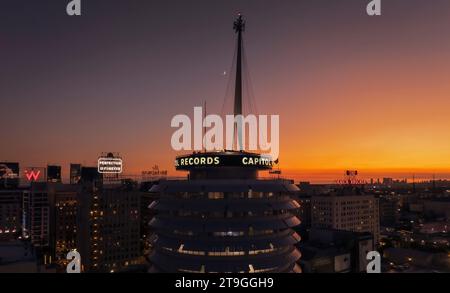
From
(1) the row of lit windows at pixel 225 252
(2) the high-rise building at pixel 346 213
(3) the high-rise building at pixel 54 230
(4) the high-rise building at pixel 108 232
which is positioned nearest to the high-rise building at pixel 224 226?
(1) the row of lit windows at pixel 225 252

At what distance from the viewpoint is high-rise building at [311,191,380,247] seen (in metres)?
181

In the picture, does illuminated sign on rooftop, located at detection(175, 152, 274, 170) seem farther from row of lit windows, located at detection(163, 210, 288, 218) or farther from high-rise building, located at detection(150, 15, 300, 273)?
row of lit windows, located at detection(163, 210, 288, 218)

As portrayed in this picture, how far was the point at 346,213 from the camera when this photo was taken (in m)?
Result: 184

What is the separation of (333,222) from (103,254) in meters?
110

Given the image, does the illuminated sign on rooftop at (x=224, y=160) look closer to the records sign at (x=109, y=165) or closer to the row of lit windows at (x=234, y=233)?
the row of lit windows at (x=234, y=233)

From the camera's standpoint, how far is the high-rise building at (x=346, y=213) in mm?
180875

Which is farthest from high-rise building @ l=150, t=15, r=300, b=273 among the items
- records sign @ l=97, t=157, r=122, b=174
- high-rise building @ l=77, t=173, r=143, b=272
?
records sign @ l=97, t=157, r=122, b=174

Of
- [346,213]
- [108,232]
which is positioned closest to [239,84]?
[108,232]

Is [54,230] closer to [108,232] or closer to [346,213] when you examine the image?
[108,232]

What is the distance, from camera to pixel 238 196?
54.7 metres
